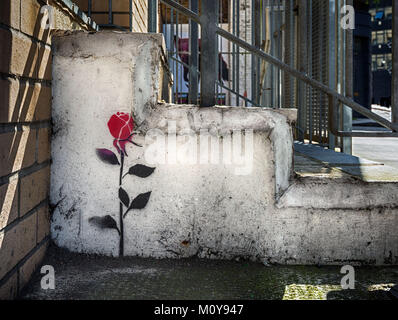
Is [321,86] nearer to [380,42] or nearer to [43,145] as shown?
[43,145]

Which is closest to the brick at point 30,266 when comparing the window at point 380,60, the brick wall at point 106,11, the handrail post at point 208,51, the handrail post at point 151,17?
the handrail post at point 208,51

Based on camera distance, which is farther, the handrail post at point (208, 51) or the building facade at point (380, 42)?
the building facade at point (380, 42)

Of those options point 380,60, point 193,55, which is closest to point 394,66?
point 193,55

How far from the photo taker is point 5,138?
159cm

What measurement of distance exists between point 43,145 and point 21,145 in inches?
12.5

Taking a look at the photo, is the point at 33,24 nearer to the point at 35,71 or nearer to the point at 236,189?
the point at 35,71

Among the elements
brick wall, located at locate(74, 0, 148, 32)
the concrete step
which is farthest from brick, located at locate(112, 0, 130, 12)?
the concrete step

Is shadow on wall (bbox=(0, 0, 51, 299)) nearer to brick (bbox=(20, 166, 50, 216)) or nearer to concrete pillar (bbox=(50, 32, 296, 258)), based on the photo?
brick (bbox=(20, 166, 50, 216))

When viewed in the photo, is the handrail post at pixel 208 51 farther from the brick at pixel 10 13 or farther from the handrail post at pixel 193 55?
the brick at pixel 10 13

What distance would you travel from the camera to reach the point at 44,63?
2057mm

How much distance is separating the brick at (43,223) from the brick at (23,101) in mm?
447

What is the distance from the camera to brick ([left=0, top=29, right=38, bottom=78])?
155cm

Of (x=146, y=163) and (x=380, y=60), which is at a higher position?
(x=380, y=60)

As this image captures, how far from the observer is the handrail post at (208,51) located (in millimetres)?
2256
